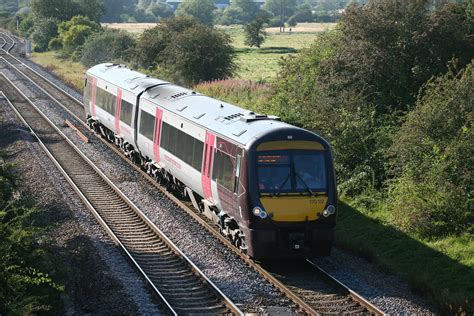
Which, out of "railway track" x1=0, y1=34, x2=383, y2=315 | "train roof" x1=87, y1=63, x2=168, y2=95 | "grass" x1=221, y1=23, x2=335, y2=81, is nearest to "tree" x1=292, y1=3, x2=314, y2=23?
"grass" x1=221, y1=23, x2=335, y2=81

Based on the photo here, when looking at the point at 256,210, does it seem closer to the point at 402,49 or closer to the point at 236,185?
the point at 236,185

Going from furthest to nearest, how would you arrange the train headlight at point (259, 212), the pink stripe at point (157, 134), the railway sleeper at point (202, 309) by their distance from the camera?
the pink stripe at point (157, 134)
the train headlight at point (259, 212)
the railway sleeper at point (202, 309)

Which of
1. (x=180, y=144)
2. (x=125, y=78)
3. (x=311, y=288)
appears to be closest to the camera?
(x=311, y=288)

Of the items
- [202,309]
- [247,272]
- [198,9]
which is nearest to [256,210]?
[247,272]

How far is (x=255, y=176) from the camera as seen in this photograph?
14.5 metres

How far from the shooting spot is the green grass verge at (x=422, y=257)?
44.0 ft

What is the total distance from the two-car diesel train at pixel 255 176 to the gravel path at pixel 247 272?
0.51 metres

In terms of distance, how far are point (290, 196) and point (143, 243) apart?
4.30m

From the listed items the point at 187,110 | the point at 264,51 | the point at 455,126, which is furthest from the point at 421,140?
the point at 264,51

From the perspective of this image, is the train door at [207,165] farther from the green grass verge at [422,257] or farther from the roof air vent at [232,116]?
the green grass verge at [422,257]

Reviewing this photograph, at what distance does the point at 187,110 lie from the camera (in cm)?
1911

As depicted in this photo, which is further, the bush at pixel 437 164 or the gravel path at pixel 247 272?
the bush at pixel 437 164

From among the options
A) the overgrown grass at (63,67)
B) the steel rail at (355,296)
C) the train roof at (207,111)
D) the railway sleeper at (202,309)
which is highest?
the train roof at (207,111)

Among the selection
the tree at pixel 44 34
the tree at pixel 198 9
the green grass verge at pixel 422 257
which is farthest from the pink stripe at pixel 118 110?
the tree at pixel 198 9
